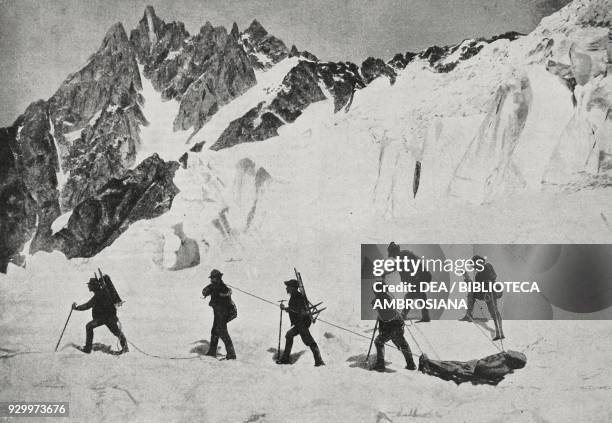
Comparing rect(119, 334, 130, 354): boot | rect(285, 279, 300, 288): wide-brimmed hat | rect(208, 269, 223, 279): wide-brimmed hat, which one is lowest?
rect(119, 334, 130, 354): boot

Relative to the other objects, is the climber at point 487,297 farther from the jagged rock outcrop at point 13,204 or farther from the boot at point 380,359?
the jagged rock outcrop at point 13,204

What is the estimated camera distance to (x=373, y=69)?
235 inches

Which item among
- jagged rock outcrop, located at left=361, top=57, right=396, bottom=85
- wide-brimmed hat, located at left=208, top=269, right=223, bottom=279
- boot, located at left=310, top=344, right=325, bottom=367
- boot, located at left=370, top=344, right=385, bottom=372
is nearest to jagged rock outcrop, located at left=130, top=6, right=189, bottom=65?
jagged rock outcrop, located at left=361, top=57, right=396, bottom=85

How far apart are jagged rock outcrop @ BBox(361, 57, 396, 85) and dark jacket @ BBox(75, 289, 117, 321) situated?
3227 mm

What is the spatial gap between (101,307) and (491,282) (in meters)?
3.50

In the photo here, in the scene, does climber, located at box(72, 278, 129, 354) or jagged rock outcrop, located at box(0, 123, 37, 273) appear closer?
climber, located at box(72, 278, 129, 354)

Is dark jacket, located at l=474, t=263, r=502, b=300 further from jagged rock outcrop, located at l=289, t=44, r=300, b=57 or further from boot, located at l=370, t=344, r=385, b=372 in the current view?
jagged rock outcrop, located at l=289, t=44, r=300, b=57

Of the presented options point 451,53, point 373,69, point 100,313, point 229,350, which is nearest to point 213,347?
point 229,350

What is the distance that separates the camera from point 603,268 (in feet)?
17.6

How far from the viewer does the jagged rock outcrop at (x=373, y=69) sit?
5.92 m

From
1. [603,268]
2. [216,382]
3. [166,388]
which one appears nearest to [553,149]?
[603,268]

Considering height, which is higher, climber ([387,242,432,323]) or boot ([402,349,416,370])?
climber ([387,242,432,323])

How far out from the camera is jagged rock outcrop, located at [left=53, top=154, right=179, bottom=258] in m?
5.84

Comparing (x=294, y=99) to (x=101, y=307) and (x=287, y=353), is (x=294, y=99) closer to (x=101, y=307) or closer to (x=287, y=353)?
(x=287, y=353)
